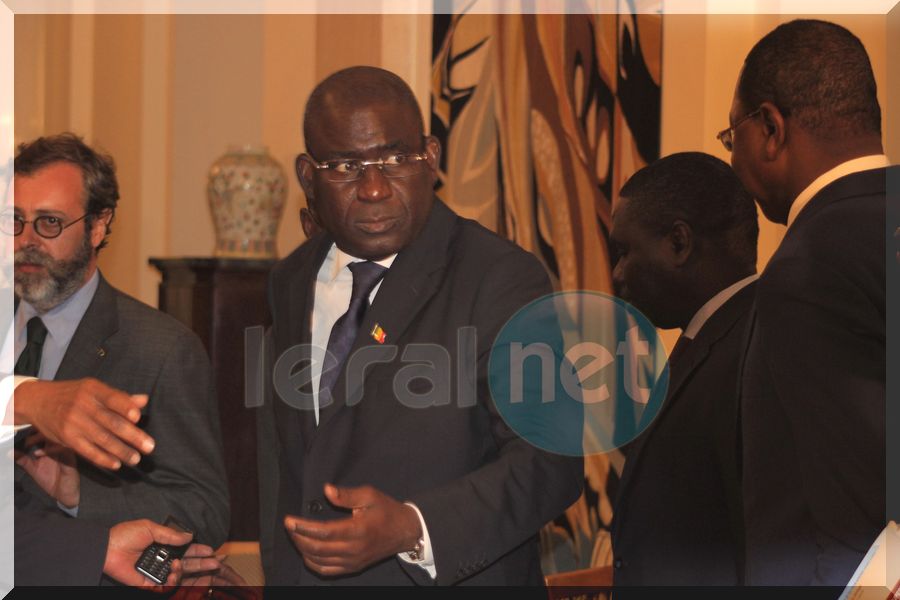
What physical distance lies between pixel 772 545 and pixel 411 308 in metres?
0.80

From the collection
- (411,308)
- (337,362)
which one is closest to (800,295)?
(411,308)

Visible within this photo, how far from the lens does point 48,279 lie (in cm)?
248

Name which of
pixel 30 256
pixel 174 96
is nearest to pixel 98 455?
pixel 30 256

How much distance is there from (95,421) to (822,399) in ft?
4.22

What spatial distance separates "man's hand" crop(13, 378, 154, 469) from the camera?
1.90m

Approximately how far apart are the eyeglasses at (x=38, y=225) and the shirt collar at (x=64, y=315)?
138mm

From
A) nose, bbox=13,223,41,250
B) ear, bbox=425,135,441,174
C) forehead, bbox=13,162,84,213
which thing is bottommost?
nose, bbox=13,223,41,250

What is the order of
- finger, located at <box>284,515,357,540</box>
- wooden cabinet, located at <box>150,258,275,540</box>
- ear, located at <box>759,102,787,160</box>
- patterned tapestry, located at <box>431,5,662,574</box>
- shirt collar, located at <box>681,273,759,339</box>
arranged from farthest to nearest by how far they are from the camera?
wooden cabinet, located at <box>150,258,275,540</box> → patterned tapestry, located at <box>431,5,662,574</box> → shirt collar, located at <box>681,273,759,339</box> → ear, located at <box>759,102,787,160</box> → finger, located at <box>284,515,357,540</box>

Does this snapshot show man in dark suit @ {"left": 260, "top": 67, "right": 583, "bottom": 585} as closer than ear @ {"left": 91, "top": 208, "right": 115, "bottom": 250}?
Yes

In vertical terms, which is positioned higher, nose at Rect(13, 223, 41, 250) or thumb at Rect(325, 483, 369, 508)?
nose at Rect(13, 223, 41, 250)

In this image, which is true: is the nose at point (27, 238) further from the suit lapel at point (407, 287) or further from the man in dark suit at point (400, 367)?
the suit lapel at point (407, 287)

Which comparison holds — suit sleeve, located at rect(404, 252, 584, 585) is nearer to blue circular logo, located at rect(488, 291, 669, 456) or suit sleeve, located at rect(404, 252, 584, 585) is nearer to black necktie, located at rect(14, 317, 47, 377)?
blue circular logo, located at rect(488, 291, 669, 456)

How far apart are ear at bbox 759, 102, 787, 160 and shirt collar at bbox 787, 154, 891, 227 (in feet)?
0.32

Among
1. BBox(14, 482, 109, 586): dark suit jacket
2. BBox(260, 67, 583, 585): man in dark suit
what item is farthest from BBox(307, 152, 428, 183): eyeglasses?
BBox(14, 482, 109, 586): dark suit jacket
